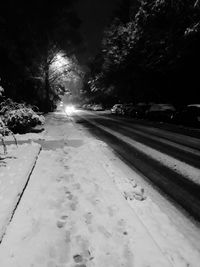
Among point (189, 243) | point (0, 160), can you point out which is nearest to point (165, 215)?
point (189, 243)

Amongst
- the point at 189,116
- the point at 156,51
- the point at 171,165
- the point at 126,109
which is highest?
the point at 156,51

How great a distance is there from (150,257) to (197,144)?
9668 millimetres

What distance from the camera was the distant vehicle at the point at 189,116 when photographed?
68.3ft

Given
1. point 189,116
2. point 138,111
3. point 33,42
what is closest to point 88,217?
point 189,116

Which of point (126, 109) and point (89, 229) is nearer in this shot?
point (89, 229)

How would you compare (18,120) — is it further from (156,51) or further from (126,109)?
(126,109)

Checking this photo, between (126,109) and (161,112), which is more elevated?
(161,112)

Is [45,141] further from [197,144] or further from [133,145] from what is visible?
[197,144]

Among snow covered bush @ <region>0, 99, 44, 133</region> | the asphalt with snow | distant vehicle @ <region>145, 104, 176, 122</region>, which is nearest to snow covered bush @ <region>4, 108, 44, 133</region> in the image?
snow covered bush @ <region>0, 99, 44, 133</region>

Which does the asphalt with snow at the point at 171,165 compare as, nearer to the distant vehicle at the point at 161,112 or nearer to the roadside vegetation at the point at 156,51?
the roadside vegetation at the point at 156,51

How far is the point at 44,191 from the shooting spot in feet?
18.0

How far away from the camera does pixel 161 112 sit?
26859 mm

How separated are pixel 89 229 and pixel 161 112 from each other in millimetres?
23752

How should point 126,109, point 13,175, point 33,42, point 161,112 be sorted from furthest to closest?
point 126,109
point 33,42
point 161,112
point 13,175
